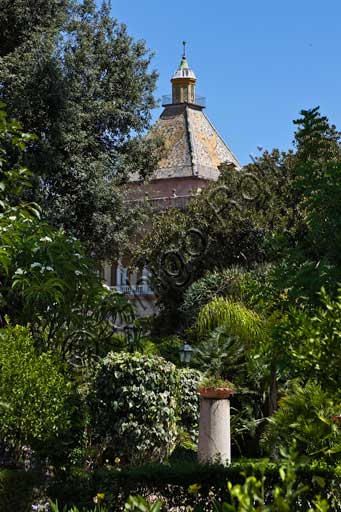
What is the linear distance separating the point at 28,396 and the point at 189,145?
30.2 meters

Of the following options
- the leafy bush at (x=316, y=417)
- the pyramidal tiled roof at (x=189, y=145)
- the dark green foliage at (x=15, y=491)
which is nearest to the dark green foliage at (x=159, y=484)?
the dark green foliage at (x=15, y=491)

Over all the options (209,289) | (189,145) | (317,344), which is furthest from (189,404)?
(189,145)

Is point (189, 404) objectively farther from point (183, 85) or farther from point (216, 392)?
point (183, 85)

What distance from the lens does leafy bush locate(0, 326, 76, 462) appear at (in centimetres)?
724

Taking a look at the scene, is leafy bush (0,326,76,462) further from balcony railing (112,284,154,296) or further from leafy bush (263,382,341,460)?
balcony railing (112,284,154,296)

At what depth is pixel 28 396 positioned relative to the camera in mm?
7305

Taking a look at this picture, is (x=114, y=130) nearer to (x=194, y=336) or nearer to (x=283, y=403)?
(x=194, y=336)

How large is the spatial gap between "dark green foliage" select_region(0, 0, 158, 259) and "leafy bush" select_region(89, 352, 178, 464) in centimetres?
789

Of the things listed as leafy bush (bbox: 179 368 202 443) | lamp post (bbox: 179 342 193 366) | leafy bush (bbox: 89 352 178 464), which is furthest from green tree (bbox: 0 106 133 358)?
lamp post (bbox: 179 342 193 366)

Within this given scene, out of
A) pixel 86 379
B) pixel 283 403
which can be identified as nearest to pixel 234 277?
pixel 86 379

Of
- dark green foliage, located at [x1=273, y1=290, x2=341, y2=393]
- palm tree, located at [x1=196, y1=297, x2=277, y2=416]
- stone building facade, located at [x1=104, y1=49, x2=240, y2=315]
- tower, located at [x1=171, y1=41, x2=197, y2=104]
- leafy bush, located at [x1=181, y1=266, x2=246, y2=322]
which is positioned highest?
tower, located at [x1=171, y1=41, x2=197, y2=104]

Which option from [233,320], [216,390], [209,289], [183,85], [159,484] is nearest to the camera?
[159,484]

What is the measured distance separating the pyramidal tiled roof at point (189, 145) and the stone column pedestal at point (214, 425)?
82.1ft

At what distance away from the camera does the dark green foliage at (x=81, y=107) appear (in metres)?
16.9
